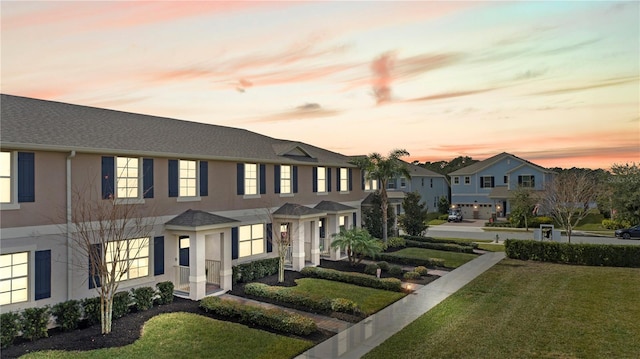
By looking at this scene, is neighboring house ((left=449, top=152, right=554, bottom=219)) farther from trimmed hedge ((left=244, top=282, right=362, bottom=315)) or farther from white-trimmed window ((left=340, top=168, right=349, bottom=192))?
trimmed hedge ((left=244, top=282, right=362, bottom=315))

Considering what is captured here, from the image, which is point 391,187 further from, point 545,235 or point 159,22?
point 159,22

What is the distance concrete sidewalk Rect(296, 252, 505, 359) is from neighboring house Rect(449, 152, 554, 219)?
3438 cm

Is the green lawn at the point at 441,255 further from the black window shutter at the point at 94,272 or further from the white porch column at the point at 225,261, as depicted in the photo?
the black window shutter at the point at 94,272

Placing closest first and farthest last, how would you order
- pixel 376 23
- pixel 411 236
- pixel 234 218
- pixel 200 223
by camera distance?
pixel 200 223 → pixel 376 23 → pixel 234 218 → pixel 411 236

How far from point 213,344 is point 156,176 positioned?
7.88m

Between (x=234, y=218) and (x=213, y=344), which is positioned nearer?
(x=213, y=344)

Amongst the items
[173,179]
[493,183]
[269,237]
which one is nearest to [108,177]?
[173,179]

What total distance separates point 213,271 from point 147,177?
5.22 m

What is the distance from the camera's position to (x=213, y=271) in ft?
58.3

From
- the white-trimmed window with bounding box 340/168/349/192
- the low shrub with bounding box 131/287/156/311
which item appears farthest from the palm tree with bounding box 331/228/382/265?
the low shrub with bounding box 131/287/156/311

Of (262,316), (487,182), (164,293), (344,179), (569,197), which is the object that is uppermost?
(344,179)

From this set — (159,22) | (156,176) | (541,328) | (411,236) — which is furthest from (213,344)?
(411,236)

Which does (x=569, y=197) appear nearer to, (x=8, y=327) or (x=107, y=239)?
(x=107, y=239)

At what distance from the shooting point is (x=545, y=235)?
3316cm
